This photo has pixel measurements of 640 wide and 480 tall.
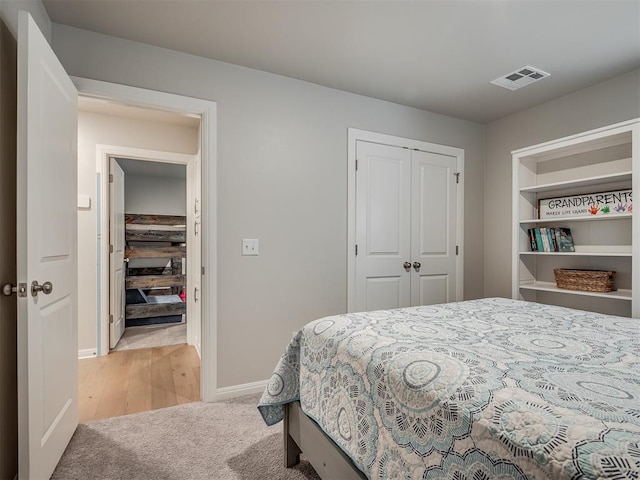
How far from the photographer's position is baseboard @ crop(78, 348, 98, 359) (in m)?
3.41

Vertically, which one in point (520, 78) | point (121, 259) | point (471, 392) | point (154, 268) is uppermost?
point (520, 78)

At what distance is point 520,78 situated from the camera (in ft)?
8.88

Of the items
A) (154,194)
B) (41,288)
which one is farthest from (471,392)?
(154,194)

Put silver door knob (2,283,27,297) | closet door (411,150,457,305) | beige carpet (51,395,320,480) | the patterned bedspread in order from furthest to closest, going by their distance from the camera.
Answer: closet door (411,150,457,305), beige carpet (51,395,320,480), silver door knob (2,283,27,297), the patterned bedspread

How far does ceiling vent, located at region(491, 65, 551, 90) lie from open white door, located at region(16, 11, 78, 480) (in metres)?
2.89

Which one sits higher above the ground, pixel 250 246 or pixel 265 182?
pixel 265 182

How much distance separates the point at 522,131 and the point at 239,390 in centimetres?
339

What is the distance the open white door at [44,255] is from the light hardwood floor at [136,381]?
0.48 m

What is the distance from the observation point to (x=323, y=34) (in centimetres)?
217

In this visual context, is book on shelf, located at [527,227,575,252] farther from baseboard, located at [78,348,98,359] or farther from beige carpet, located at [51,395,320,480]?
baseboard, located at [78,348,98,359]

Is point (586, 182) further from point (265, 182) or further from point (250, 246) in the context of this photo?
point (250, 246)

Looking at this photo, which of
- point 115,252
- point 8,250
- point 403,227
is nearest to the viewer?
point 8,250

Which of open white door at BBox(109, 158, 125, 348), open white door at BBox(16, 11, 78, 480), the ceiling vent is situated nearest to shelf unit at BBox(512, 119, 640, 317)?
the ceiling vent

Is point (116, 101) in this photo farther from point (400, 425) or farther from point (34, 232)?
point (400, 425)
